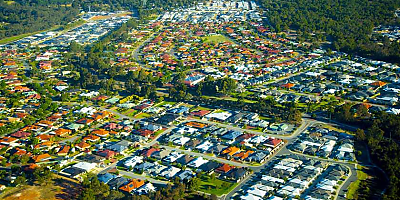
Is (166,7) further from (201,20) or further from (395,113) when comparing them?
(395,113)

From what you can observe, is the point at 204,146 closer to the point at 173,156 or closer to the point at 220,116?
the point at 173,156

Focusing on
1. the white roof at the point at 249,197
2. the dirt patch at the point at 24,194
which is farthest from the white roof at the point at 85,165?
the white roof at the point at 249,197

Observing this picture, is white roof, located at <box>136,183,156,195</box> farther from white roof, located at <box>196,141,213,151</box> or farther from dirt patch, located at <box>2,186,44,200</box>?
white roof, located at <box>196,141,213,151</box>

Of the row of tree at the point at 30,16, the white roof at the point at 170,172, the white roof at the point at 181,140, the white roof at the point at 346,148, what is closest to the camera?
the white roof at the point at 170,172

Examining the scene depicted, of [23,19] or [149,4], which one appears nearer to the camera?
[23,19]

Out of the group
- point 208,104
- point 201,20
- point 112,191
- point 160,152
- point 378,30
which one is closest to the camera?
point 112,191

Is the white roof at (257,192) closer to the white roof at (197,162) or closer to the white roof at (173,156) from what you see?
the white roof at (197,162)

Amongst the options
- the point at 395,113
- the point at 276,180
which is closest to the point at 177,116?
the point at 276,180

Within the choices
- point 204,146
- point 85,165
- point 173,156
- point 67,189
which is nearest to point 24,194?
point 67,189
